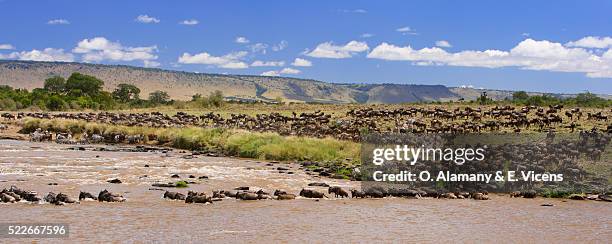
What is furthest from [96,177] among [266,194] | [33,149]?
[33,149]

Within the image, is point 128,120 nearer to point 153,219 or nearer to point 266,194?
point 266,194

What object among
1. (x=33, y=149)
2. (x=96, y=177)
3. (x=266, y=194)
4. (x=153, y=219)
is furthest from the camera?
(x=33, y=149)

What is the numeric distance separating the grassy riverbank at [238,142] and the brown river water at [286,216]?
713cm

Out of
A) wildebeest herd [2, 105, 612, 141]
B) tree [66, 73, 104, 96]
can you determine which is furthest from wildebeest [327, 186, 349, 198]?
tree [66, 73, 104, 96]

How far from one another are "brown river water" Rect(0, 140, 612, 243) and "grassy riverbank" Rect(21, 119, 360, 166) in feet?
23.4

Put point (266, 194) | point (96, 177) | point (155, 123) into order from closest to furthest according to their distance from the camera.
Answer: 1. point (266, 194)
2. point (96, 177)
3. point (155, 123)

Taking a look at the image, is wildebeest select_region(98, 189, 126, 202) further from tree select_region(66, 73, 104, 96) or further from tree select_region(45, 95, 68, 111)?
tree select_region(66, 73, 104, 96)

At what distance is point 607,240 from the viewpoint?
1401cm

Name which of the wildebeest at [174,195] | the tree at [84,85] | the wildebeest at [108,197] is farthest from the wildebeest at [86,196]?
the tree at [84,85]

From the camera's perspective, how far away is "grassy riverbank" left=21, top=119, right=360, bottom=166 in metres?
30.7

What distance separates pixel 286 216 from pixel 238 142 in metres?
17.9

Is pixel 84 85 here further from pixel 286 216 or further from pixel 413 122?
pixel 286 216

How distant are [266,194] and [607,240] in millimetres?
9019

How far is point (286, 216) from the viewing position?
52.7 ft
